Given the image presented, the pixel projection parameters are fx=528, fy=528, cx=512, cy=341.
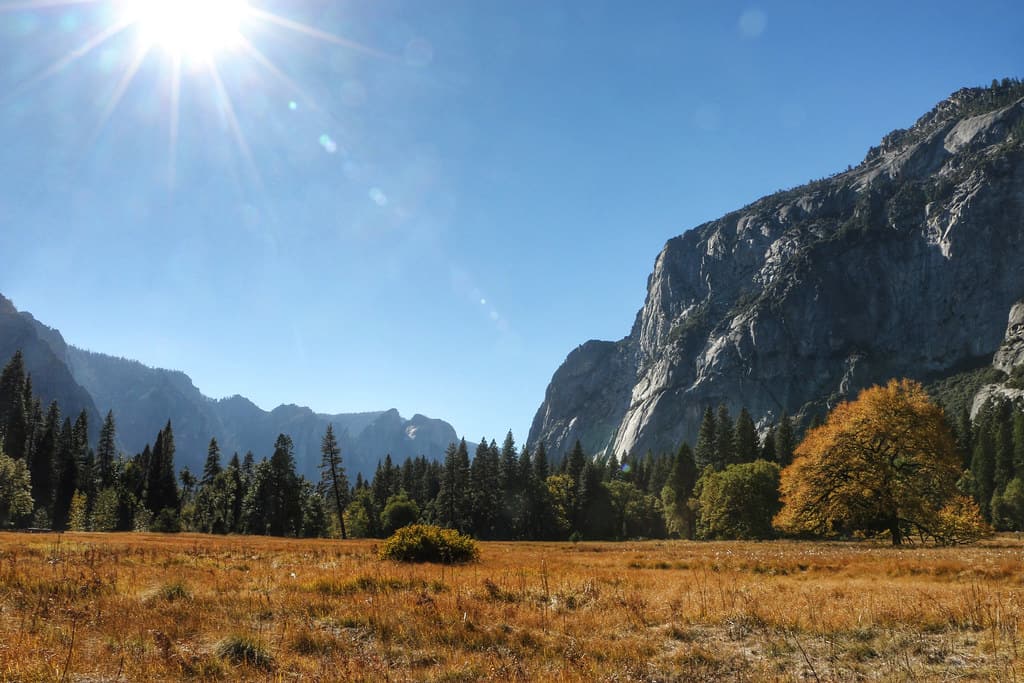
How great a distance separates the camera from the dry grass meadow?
6.55 metres

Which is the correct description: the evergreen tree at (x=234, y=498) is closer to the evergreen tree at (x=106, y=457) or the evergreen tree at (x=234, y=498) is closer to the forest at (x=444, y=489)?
the forest at (x=444, y=489)

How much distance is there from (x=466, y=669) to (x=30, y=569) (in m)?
13.1

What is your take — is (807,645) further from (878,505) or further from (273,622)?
(878,505)

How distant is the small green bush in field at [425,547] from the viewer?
19.0 meters

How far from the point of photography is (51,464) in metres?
78.5

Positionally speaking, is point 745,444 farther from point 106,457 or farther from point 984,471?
point 106,457

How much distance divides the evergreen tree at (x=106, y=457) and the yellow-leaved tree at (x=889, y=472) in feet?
334

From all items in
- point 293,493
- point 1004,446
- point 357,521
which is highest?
point 1004,446

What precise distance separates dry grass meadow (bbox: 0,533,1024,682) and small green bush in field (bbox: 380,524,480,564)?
17.0 ft

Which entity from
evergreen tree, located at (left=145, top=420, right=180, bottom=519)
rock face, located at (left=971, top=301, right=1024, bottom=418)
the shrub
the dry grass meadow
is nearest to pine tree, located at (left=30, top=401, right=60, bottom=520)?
evergreen tree, located at (left=145, top=420, right=180, bottom=519)

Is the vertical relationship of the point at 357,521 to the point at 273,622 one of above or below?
below

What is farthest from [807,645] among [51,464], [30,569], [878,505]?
[51,464]

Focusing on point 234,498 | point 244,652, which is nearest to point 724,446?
point 234,498

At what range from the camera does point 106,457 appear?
300 ft
